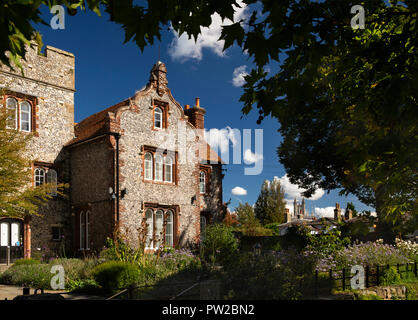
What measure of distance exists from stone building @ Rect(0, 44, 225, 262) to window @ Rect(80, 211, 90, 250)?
6 cm

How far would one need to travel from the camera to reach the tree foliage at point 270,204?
41122 millimetres

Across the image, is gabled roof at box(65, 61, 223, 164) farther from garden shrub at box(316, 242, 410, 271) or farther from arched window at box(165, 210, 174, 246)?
garden shrub at box(316, 242, 410, 271)

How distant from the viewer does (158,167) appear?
2281 centimetres

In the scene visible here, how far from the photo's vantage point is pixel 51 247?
21672 millimetres

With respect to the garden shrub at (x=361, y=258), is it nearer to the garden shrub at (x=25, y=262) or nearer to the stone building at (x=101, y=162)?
the stone building at (x=101, y=162)

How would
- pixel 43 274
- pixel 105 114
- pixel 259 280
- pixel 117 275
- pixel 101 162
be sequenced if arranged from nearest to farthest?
pixel 259 280 → pixel 117 275 → pixel 43 274 → pixel 101 162 → pixel 105 114

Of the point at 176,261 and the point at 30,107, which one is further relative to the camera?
the point at 30,107

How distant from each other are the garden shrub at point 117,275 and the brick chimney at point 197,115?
1459cm

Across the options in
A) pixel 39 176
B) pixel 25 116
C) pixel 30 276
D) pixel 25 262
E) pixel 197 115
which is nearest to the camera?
pixel 30 276

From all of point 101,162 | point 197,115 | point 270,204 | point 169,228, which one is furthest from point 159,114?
point 270,204

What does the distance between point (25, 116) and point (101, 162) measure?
5.14 m

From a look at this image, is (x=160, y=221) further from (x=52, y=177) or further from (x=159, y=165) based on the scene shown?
(x=52, y=177)

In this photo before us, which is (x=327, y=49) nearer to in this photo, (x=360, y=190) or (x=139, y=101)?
(x=139, y=101)

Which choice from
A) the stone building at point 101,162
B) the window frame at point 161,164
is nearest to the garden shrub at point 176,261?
the stone building at point 101,162
